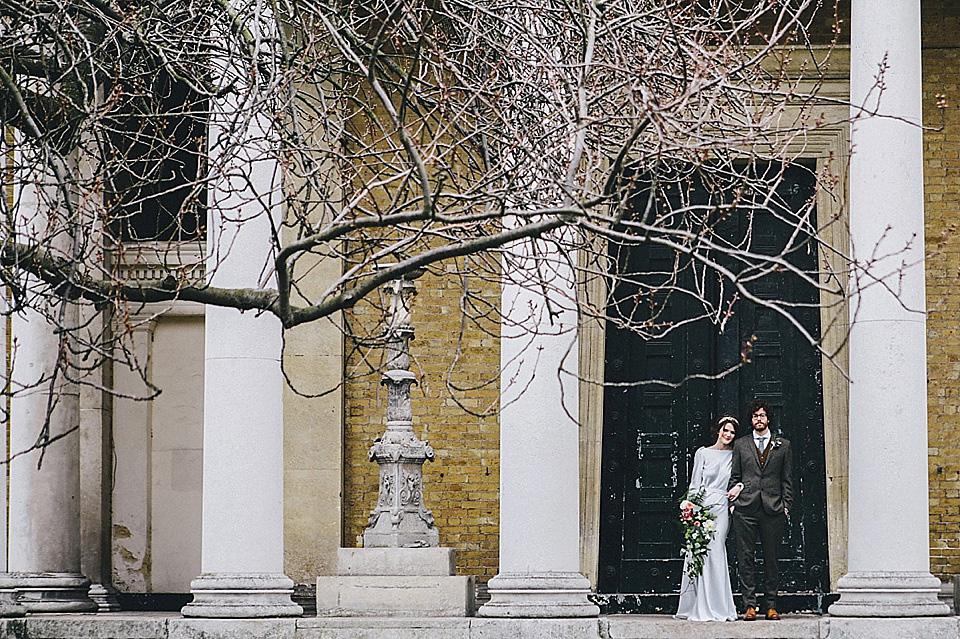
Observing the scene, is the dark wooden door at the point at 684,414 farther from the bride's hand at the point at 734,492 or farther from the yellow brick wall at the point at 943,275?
the bride's hand at the point at 734,492

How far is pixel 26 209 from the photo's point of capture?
18.3 m

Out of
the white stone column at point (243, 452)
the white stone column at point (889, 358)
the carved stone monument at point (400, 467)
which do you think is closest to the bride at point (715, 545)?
the white stone column at point (889, 358)

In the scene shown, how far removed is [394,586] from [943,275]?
7.38 m

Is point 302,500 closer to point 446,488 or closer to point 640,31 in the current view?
point 446,488

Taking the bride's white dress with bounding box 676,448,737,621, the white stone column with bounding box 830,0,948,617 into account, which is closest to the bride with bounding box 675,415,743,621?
the bride's white dress with bounding box 676,448,737,621

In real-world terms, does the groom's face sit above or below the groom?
above

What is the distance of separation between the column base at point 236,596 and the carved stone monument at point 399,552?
1.53ft

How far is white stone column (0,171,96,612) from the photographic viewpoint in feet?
59.1

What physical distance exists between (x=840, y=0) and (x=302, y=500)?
811 cm

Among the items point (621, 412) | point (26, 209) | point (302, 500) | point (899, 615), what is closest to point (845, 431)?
point (621, 412)

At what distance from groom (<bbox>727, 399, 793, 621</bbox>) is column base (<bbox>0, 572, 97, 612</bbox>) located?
22.4 feet

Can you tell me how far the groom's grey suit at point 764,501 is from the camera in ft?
53.7

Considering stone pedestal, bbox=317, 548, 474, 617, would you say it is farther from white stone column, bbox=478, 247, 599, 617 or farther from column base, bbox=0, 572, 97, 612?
column base, bbox=0, 572, 97, 612

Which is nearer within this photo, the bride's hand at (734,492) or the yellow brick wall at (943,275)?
the bride's hand at (734,492)
